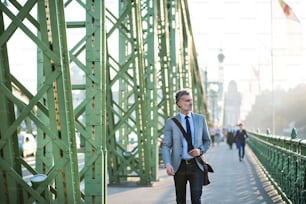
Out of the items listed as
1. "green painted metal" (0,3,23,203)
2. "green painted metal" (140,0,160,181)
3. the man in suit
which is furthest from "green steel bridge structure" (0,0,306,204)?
"green painted metal" (140,0,160,181)

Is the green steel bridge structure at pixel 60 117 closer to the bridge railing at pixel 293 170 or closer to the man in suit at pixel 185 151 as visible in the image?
the bridge railing at pixel 293 170

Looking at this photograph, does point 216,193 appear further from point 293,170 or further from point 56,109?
point 56,109

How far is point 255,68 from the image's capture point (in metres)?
63.9

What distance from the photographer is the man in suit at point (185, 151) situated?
18.8ft

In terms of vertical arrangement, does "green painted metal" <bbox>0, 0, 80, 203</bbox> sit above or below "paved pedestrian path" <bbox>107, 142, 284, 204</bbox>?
above

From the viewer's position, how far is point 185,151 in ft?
18.9

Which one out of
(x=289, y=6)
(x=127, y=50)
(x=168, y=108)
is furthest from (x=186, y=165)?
(x=289, y=6)

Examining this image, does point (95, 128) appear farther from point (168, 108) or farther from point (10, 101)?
point (168, 108)

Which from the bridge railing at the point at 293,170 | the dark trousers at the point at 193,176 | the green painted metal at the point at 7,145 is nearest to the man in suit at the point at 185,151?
the dark trousers at the point at 193,176

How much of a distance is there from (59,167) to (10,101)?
36.9 inches

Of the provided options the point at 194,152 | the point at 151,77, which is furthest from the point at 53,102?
the point at 151,77

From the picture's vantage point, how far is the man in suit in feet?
18.8

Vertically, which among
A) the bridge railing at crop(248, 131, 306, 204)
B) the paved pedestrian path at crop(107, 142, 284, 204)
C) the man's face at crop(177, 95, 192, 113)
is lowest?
the paved pedestrian path at crop(107, 142, 284, 204)

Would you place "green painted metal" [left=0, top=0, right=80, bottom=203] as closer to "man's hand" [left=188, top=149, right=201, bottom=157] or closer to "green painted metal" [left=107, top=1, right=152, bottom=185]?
"man's hand" [left=188, top=149, right=201, bottom=157]
